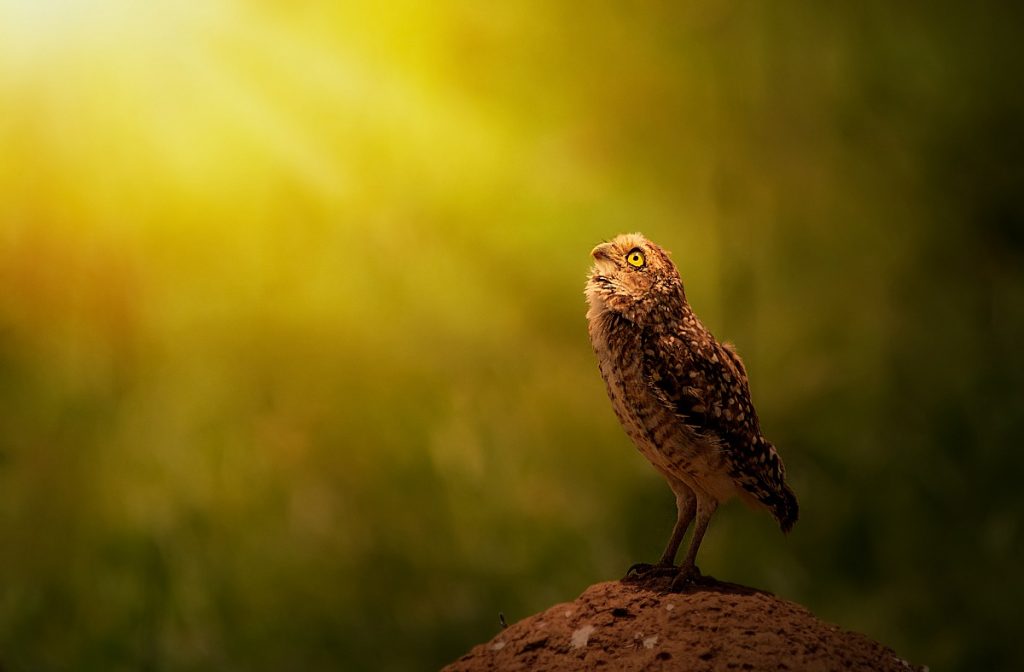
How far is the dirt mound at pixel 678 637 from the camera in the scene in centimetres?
291

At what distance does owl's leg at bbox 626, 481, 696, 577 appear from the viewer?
11.2 ft

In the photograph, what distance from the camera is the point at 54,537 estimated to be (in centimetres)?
390

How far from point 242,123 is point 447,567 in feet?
6.30

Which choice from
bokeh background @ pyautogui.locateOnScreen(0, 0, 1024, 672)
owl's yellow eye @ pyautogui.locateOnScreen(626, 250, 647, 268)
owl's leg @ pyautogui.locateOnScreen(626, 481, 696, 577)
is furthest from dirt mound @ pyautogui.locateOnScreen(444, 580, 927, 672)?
owl's yellow eye @ pyautogui.locateOnScreen(626, 250, 647, 268)

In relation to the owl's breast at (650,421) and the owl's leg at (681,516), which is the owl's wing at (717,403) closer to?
the owl's breast at (650,421)

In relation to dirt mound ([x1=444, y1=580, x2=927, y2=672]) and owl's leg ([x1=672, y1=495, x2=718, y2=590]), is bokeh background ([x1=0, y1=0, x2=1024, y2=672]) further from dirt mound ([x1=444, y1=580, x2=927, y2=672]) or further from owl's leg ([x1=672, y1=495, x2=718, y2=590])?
dirt mound ([x1=444, y1=580, x2=927, y2=672])

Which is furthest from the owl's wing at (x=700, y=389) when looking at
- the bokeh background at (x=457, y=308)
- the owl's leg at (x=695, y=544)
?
the bokeh background at (x=457, y=308)

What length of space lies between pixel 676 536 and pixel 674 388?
1.82 feet

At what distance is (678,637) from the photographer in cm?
297

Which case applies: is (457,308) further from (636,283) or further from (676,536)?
(676,536)

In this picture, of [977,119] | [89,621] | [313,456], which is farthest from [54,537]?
[977,119]

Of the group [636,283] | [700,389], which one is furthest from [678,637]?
[636,283]

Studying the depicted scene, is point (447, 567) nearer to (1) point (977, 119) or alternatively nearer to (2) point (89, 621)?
(2) point (89, 621)

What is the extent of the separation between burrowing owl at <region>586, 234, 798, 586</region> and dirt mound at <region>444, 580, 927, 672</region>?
0.50 ft
